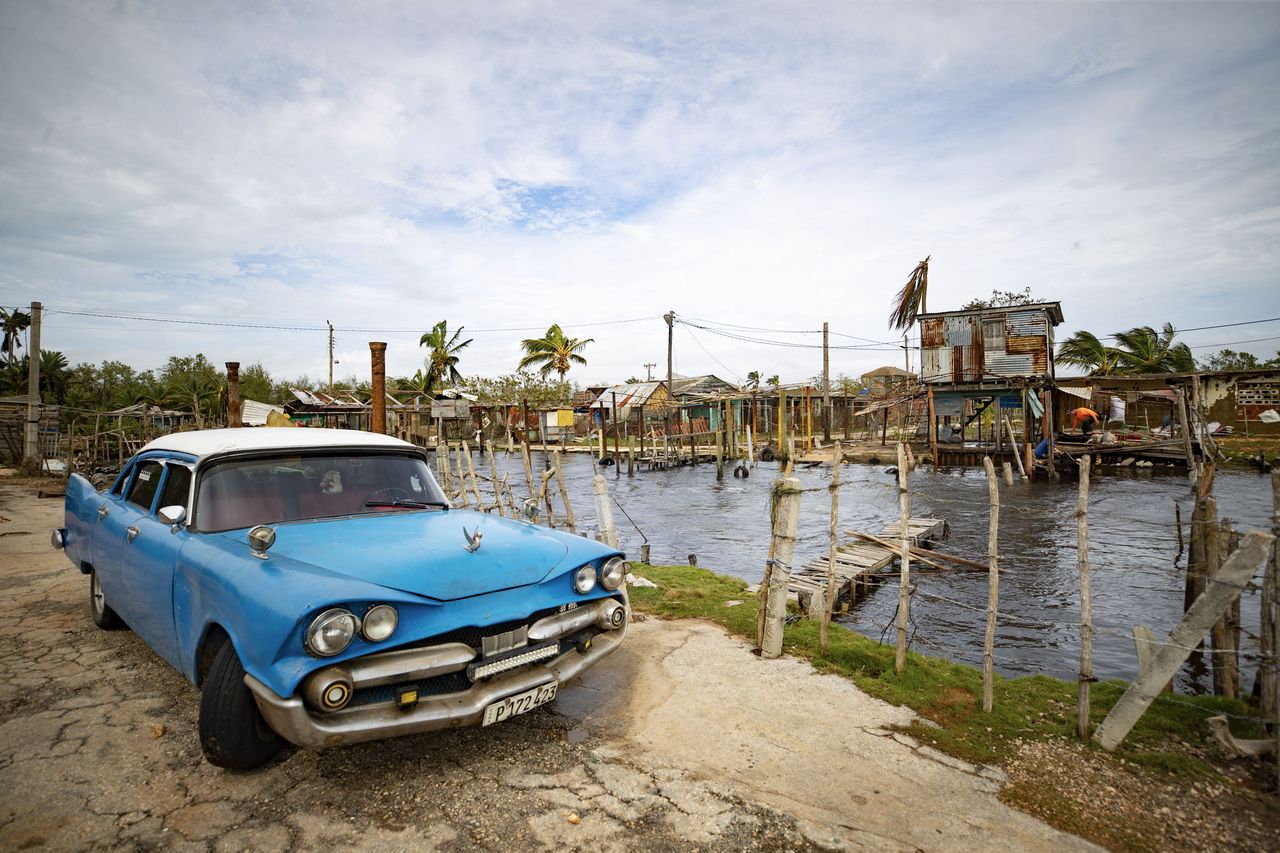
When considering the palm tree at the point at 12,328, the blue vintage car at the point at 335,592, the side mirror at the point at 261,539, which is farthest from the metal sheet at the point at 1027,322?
the palm tree at the point at 12,328

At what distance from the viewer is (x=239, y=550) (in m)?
3.55

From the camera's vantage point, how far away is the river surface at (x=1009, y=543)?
7.91m

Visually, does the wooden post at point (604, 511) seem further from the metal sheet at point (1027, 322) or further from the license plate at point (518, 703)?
the metal sheet at point (1027, 322)

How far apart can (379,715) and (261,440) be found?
237 cm

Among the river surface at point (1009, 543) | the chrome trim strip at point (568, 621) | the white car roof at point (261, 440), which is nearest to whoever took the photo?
the chrome trim strip at point (568, 621)

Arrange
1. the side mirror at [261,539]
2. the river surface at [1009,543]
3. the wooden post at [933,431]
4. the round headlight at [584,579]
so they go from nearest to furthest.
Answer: the side mirror at [261,539] → the round headlight at [584,579] → the river surface at [1009,543] → the wooden post at [933,431]

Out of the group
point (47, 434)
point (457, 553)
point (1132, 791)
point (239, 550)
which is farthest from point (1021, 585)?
point (47, 434)

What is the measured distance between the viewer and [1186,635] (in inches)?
156

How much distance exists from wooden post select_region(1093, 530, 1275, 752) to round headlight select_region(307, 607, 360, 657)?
14.9 feet

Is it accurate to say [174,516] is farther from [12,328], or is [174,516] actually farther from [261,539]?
[12,328]

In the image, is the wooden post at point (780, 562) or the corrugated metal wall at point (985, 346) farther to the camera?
the corrugated metal wall at point (985, 346)

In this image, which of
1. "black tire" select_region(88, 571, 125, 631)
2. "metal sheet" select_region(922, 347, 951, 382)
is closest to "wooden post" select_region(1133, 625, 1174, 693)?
"black tire" select_region(88, 571, 125, 631)

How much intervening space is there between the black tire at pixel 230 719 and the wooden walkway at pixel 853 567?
534 centimetres

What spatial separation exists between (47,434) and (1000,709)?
31.2 meters
